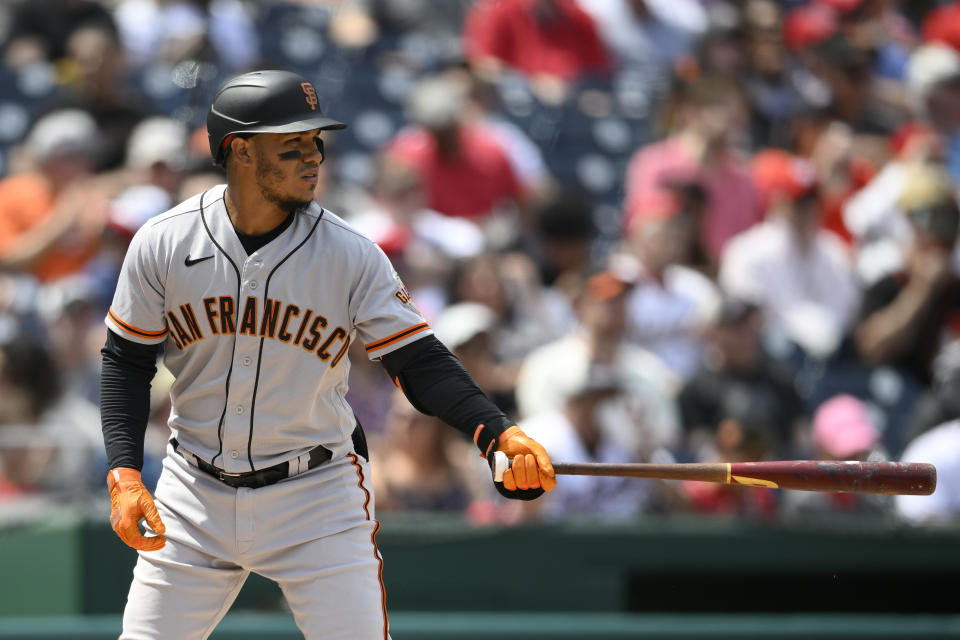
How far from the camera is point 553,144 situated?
825 cm

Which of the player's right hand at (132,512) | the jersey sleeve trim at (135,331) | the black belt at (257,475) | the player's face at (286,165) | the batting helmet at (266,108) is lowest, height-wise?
the player's right hand at (132,512)

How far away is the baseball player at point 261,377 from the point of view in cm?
318

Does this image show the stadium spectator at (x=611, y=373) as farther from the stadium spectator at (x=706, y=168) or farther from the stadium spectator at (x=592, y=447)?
the stadium spectator at (x=706, y=168)

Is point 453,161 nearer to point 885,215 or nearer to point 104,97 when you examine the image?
point 104,97

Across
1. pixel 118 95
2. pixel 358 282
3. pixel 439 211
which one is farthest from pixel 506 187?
pixel 358 282

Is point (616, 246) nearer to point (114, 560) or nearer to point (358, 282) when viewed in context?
point (114, 560)

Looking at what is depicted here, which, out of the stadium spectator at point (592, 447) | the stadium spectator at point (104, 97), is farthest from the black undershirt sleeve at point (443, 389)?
the stadium spectator at point (104, 97)

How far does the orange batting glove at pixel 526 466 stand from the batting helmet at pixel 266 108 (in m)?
0.79

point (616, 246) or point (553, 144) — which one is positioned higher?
point (553, 144)

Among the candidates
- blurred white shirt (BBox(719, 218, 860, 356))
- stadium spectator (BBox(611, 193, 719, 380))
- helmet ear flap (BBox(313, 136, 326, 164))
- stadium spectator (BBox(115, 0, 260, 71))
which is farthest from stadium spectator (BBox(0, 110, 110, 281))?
helmet ear flap (BBox(313, 136, 326, 164))

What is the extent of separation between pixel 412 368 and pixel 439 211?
4.06 metres

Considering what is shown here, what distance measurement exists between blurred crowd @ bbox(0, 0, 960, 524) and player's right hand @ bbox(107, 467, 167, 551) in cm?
223

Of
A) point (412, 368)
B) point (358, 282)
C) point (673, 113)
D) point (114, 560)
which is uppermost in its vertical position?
point (673, 113)

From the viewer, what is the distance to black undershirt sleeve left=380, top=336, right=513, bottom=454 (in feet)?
10.5
